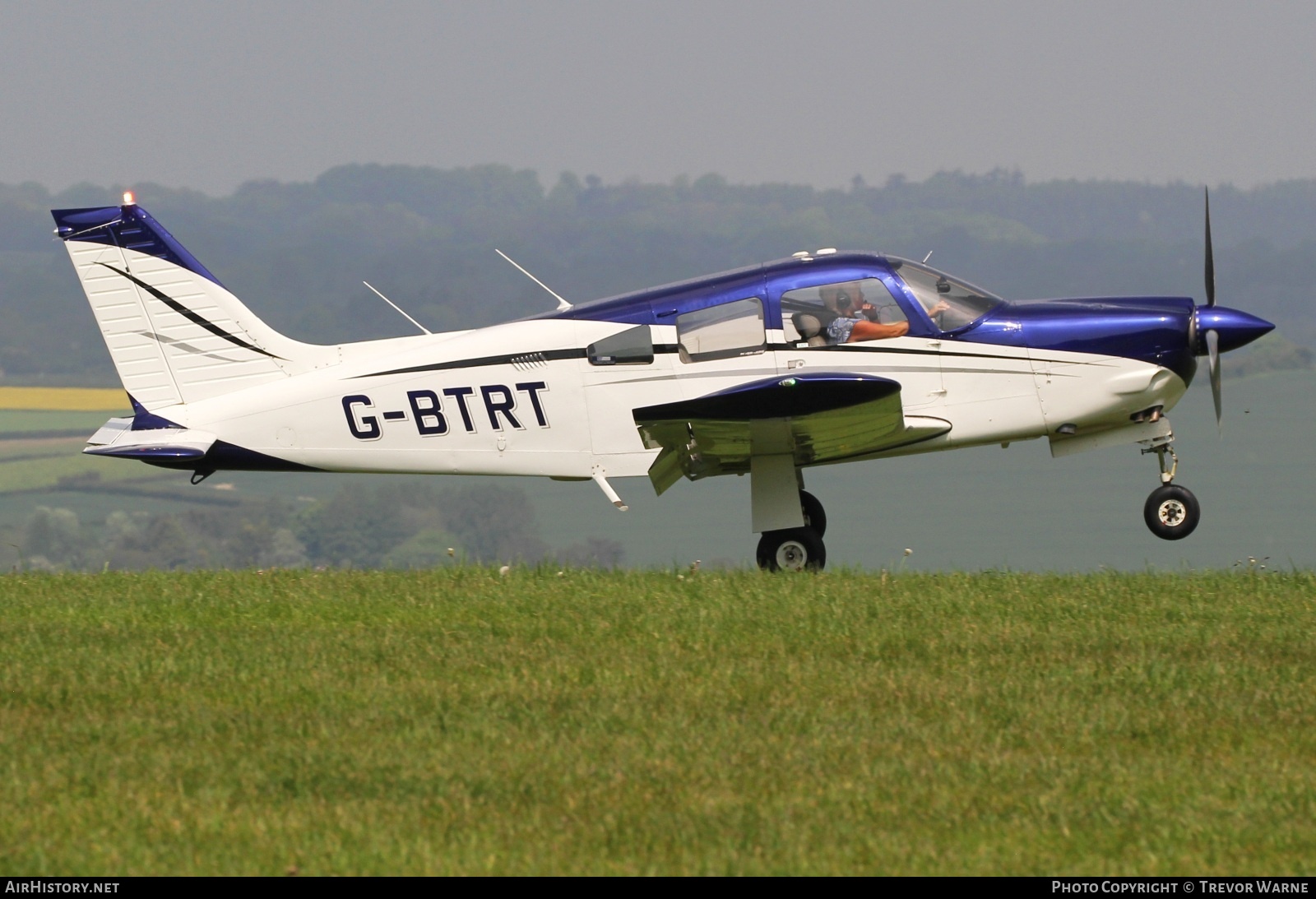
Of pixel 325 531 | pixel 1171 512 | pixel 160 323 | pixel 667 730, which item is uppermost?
pixel 160 323

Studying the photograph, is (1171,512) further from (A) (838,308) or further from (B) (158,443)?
(B) (158,443)

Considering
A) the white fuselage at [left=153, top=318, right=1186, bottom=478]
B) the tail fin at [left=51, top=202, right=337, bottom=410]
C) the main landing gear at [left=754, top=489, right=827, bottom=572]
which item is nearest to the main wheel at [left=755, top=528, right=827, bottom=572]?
the main landing gear at [left=754, top=489, right=827, bottom=572]

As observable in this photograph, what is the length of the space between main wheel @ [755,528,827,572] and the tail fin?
13.1 ft

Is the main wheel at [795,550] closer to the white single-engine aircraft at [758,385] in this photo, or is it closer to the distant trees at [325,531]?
the white single-engine aircraft at [758,385]

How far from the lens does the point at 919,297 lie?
477 inches

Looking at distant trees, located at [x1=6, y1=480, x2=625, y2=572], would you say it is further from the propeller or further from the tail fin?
the propeller

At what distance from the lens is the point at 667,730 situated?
715cm

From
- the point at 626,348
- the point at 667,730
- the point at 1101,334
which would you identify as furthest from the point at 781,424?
the point at 667,730

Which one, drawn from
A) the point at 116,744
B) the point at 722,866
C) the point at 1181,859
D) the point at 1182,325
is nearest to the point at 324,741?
the point at 116,744

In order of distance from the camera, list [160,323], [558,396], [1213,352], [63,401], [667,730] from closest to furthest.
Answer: [667,730] < [1213,352] < [558,396] < [160,323] < [63,401]

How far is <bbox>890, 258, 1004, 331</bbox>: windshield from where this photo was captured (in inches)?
478

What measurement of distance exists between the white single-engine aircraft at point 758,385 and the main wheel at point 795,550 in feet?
0.06

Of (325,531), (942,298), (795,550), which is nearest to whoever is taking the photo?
(942,298)

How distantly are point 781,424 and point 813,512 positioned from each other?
1969 mm
